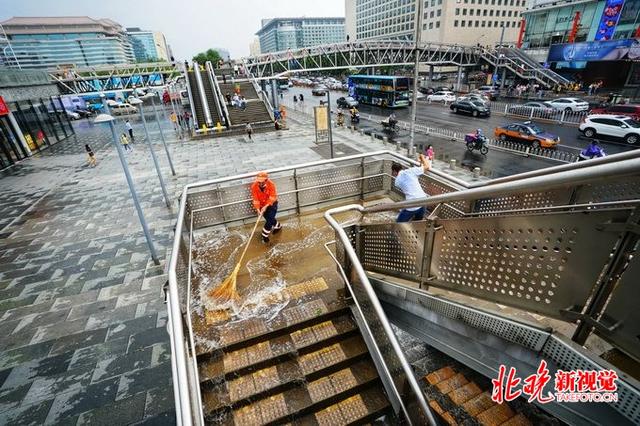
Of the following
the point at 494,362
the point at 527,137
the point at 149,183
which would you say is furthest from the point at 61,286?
the point at 527,137

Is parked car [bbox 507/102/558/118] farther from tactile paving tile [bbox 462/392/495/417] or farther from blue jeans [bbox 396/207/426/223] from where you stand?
tactile paving tile [bbox 462/392/495/417]

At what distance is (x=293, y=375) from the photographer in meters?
3.90

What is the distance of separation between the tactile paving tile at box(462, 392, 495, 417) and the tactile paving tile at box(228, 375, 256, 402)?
289cm

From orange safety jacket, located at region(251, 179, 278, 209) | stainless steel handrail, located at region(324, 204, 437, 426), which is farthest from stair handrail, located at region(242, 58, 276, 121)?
stainless steel handrail, located at region(324, 204, 437, 426)

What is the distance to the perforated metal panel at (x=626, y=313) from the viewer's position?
1810 mm

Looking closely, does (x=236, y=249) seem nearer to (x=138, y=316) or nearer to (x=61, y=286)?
(x=138, y=316)

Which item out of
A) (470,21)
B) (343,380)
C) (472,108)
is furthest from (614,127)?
(470,21)

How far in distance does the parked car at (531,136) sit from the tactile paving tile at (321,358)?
2070 cm

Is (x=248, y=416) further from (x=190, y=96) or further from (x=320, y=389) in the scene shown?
(x=190, y=96)

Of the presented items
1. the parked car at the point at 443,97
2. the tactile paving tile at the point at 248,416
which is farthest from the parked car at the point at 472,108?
the tactile paving tile at the point at 248,416

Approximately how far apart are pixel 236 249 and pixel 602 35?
52.4 m

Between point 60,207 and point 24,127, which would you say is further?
point 24,127

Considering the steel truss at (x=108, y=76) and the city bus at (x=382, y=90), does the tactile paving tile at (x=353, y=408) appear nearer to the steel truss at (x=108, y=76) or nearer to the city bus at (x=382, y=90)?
the city bus at (x=382, y=90)

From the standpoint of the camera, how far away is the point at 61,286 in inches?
313
